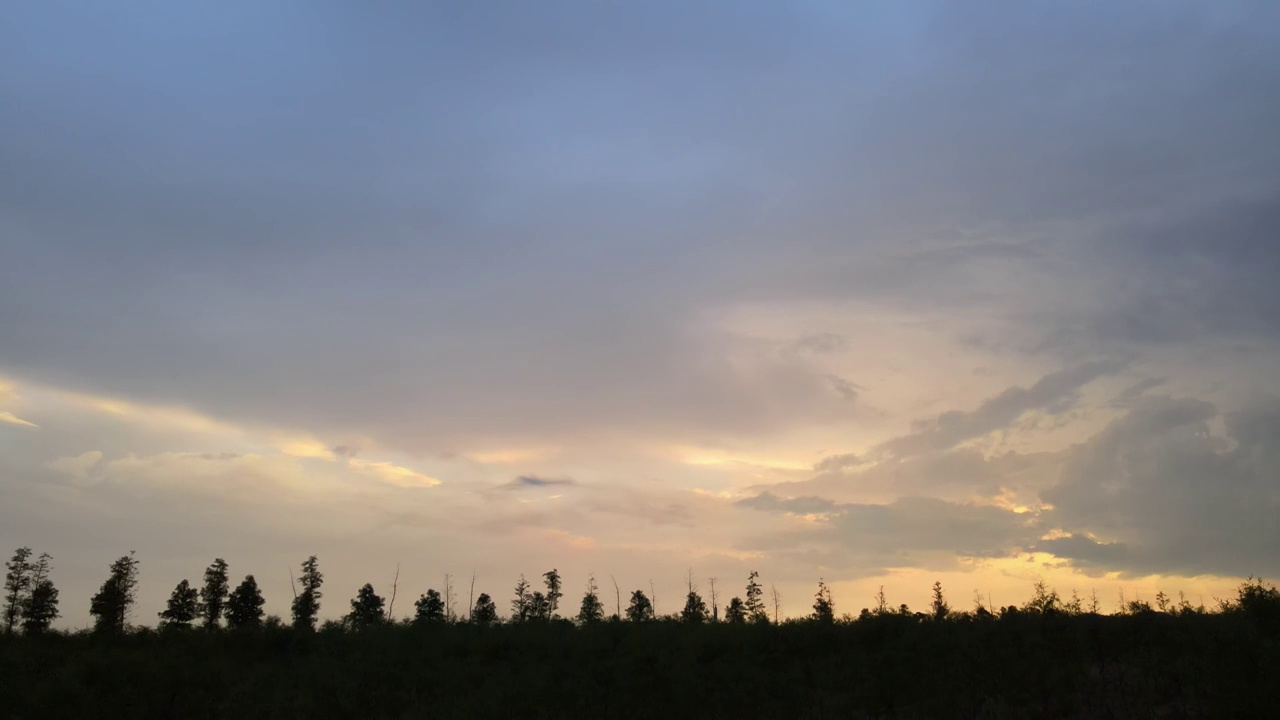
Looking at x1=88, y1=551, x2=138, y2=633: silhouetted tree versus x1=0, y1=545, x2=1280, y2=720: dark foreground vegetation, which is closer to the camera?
x1=0, y1=545, x2=1280, y2=720: dark foreground vegetation

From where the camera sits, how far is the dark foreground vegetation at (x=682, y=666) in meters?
27.1

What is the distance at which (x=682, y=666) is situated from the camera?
115 ft

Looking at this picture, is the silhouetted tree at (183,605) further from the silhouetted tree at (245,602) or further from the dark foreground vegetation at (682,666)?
the dark foreground vegetation at (682,666)

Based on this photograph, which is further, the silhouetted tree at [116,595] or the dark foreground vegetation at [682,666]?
the silhouetted tree at [116,595]

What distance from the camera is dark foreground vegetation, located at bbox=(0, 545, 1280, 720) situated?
27.1 meters

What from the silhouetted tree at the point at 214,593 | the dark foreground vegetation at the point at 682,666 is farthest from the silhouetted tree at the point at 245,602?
the dark foreground vegetation at the point at 682,666

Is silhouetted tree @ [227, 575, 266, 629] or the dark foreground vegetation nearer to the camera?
the dark foreground vegetation

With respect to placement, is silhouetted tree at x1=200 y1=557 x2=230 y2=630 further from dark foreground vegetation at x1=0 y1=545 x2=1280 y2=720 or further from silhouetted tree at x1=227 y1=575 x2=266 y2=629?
dark foreground vegetation at x1=0 y1=545 x2=1280 y2=720

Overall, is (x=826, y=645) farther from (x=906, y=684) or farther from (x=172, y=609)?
(x=172, y=609)

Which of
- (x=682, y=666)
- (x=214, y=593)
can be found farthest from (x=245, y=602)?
(x=682, y=666)

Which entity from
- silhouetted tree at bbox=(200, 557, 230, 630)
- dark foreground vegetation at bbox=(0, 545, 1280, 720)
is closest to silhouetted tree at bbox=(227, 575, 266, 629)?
silhouetted tree at bbox=(200, 557, 230, 630)

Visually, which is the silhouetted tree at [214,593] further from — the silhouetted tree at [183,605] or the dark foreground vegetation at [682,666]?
the dark foreground vegetation at [682,666]

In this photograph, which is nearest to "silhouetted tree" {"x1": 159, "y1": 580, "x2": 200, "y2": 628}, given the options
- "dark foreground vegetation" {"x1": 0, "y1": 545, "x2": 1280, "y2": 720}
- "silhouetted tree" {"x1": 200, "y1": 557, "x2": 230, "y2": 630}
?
"silhouetted tree" {"x1": 200, "y1": 557, "x2": 230, "y2": 630}

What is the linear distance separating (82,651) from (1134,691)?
4442 cm
